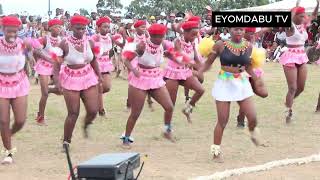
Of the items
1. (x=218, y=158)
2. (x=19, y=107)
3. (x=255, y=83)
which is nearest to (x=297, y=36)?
(x=255, y=83)

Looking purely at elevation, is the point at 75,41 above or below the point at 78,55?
above

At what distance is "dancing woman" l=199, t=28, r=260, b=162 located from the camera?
23.3 feet

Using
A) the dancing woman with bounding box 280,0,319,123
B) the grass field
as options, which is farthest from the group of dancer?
the dancing woman with bounding box 280,0,319,123

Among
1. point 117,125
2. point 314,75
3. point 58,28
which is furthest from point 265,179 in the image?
point 314,75

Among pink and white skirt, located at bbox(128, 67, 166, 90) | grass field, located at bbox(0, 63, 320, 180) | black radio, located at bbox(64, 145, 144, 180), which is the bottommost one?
grass field, located at bbox(0, 63, 320, 180)

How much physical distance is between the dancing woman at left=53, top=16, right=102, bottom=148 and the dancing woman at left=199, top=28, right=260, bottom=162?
1569 mm

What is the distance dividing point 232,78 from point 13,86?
2748 mm

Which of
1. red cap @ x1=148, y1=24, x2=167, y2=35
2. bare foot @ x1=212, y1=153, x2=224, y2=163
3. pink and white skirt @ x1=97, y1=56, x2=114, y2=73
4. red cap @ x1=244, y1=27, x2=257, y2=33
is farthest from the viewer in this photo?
pink and white skirt @ x1=97, y1=56, x2=114, y2=73

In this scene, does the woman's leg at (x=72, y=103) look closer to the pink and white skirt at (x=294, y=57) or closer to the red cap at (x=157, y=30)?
the red cap at (x=157, y=30)

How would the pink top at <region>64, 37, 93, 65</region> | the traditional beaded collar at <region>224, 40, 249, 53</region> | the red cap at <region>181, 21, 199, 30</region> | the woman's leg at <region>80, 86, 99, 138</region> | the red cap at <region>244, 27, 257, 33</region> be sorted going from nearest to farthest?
the traditional beaded collar at <region>224, 40, 249, 53</region> < the pink top at <region>64, 37, 93, 65</region> < the woman's leg at <region>80, 86, 99, 138</region> < the red cap at <region>244, 27, 257, 33</region> < the red cap at <region>181, 21, 199, 30</region>

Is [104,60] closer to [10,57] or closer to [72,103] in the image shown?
[72,103]

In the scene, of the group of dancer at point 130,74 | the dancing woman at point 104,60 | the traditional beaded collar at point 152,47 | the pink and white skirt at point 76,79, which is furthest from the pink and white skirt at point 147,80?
the dancing woman at point 104,60

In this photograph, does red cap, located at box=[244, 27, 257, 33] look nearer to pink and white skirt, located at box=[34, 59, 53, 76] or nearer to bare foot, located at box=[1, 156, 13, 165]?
pink and white skirt, located at box=[34, 59, 53, 76]

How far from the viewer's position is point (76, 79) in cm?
755
